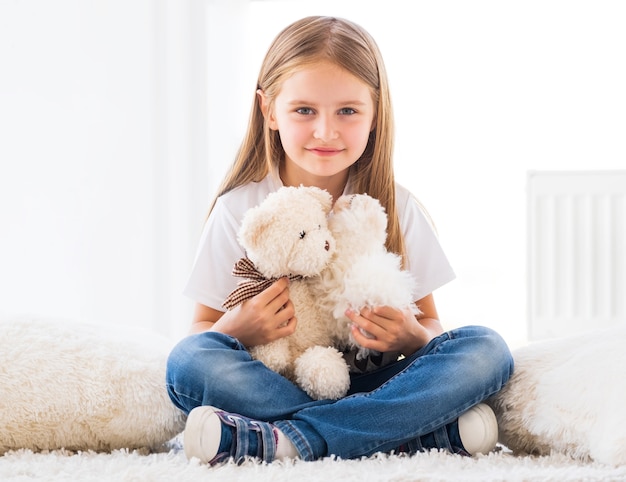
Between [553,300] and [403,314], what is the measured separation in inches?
53.7

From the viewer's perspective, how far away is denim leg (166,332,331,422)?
105cm

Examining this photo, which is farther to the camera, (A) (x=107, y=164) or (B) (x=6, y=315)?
(A) (x=107, y=164)

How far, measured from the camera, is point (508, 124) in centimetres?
252

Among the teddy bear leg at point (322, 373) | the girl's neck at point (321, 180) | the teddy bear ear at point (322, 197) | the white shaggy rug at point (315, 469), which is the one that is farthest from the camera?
the girl's neck at point (321, 180)

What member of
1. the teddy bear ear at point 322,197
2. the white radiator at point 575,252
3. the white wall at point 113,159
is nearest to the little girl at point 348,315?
the teddy bear ear at point 322,197

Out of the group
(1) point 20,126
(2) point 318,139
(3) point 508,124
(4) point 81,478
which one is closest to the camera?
(4) point 81,478

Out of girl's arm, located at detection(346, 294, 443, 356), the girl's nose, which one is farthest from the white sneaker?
the girl's nose

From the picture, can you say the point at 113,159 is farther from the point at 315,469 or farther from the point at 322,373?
the point at 315,469

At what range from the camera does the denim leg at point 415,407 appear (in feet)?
3.26

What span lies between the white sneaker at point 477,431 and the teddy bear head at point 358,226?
266 millimetres

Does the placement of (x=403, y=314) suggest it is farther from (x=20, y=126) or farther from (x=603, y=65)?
(x=603, y=65)

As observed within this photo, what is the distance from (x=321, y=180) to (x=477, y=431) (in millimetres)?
547

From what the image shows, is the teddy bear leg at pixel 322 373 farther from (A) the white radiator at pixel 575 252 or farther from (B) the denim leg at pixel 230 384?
(A) the white radiator at pixel 575 252

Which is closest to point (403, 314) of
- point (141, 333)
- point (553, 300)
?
point (141, 333)
